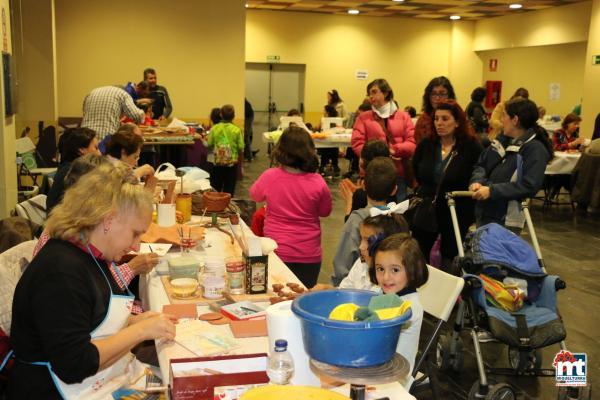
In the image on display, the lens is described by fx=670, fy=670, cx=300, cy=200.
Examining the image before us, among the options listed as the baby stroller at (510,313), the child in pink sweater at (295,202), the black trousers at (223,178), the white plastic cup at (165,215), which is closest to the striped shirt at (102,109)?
the black trousers at (223,178)

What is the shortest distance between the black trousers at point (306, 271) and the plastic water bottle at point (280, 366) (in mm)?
2018

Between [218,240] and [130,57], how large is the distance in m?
8.39

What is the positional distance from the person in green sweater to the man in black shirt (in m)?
1.93

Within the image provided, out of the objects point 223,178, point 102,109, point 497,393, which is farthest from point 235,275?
point 223,178

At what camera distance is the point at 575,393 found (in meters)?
3.36

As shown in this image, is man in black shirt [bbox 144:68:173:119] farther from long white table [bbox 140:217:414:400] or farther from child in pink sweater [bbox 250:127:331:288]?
child in pink sweater [bbox 250:127:331:288]

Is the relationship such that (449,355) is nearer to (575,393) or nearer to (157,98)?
(575,393)

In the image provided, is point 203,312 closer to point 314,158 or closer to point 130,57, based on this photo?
point 314,158

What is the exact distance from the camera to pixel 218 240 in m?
3.76

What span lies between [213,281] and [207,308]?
5.3 inches

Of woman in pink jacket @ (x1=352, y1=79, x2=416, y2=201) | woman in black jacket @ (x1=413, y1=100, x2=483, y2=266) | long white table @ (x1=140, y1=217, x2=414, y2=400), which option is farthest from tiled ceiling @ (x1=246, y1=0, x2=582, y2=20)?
long white table @ (x1=140, y1=217, x2=414, y2=400)

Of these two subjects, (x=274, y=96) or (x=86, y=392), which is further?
(x=274, y=96)

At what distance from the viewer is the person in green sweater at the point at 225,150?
27.1ft

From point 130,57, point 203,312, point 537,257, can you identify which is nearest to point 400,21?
point 130,57
